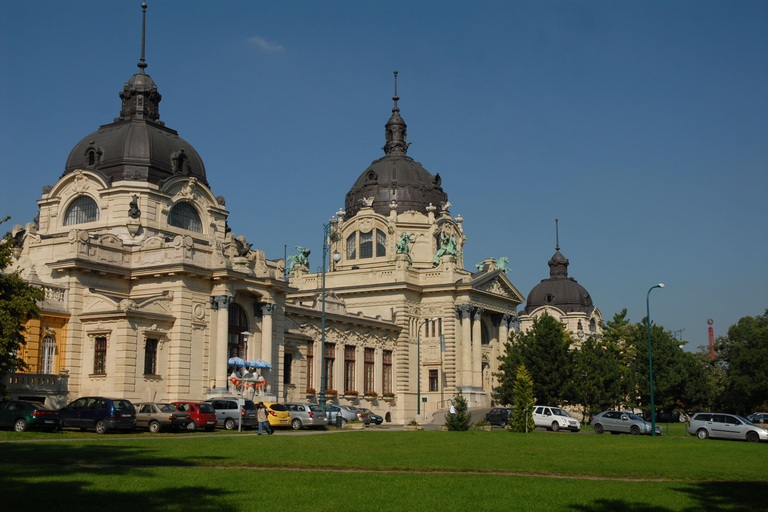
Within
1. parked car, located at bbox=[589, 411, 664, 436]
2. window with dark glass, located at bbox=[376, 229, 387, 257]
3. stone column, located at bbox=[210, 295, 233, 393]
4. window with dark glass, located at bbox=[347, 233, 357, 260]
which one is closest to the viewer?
stone column, located at bbox=[210, 295, 233, 393]

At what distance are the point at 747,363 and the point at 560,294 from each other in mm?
47080

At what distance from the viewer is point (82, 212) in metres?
55.7

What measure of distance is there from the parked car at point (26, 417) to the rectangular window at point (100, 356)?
37.7 ft

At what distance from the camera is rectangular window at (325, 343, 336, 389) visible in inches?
2628

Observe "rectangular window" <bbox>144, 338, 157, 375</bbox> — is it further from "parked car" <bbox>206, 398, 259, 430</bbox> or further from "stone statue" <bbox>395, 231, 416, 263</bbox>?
"stone statue" <bbox>395, 231, 416, 263</bbox>

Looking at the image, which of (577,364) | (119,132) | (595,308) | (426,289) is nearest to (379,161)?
(426,289)

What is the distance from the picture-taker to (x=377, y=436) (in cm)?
3691

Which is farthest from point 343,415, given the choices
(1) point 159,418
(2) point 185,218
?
(1) point 159,418

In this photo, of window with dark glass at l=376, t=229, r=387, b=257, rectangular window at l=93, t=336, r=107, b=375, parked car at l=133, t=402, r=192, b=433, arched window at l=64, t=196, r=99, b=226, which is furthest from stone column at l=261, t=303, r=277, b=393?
window with dark glass at l=376, t=229, r=387, b=257

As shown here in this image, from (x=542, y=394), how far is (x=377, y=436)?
113 ft

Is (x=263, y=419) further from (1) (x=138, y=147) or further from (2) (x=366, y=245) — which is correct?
(2) (x=366, y=245)

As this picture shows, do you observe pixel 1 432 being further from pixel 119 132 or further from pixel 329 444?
pixel 119 132

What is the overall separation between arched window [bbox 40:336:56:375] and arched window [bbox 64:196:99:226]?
37.3 feet

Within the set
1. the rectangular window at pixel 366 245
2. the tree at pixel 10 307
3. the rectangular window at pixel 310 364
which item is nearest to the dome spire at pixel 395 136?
the rectangular window at pixel 366 245
